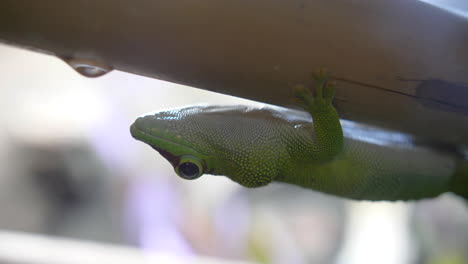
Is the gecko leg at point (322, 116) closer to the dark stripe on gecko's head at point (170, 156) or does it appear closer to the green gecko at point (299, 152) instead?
the green gecko at point (299, 152)

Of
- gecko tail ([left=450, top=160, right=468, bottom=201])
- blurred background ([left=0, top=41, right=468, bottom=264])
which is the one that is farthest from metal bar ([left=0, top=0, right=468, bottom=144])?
blurred background ([left=0, top=41, right=468, bottom=264])

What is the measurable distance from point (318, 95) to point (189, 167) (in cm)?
41

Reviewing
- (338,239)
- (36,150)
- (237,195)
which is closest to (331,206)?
(338,239)

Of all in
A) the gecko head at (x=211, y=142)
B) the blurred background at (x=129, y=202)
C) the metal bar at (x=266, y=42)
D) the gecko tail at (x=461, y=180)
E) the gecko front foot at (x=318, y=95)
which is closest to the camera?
the metal bar at (x=266, y=42)

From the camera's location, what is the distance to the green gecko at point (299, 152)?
1028mm

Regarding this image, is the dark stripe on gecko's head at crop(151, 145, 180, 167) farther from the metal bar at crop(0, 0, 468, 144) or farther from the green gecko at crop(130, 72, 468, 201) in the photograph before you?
the metal bar at crop(0, 0, 468, 144)

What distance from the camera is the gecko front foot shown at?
0.86 meters

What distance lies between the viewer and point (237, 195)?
164 inches

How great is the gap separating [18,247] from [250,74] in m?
2.73

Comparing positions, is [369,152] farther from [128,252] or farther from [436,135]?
[128,252]

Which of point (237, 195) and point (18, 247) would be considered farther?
point (237, 195)

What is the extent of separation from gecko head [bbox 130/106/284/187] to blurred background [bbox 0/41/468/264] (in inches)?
83.4

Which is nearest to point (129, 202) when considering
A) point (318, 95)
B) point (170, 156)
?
point (170, 156)

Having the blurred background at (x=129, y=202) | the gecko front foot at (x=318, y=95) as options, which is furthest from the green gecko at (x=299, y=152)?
the blurred background at (x=129, y=202)
